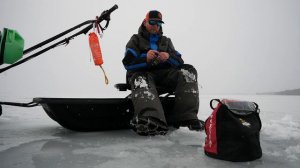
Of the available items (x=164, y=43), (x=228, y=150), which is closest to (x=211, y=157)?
(x=228, y=150)

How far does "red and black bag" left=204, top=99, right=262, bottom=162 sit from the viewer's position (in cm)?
172

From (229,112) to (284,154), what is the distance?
0.65 meters

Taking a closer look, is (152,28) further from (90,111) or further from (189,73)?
(90,111)

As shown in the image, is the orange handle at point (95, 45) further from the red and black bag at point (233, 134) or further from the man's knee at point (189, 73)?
the red and black bag at point (233, 134)

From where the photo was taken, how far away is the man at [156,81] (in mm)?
2551

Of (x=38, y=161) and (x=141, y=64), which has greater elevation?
(x=141, y=64)

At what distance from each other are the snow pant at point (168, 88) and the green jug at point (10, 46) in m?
1.26

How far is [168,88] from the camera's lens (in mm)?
3271

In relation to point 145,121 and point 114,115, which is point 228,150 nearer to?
point 145,121

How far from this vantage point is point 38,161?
1.62m

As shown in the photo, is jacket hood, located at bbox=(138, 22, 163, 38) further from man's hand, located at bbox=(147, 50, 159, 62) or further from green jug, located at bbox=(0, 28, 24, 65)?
green jug, located at bbox=(0, 28, 24, 65)

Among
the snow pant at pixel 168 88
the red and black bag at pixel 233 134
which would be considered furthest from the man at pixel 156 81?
the red and black bag at pixel 233 134

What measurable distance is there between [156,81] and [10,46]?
1777 mm

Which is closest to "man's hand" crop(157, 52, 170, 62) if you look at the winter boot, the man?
the man
